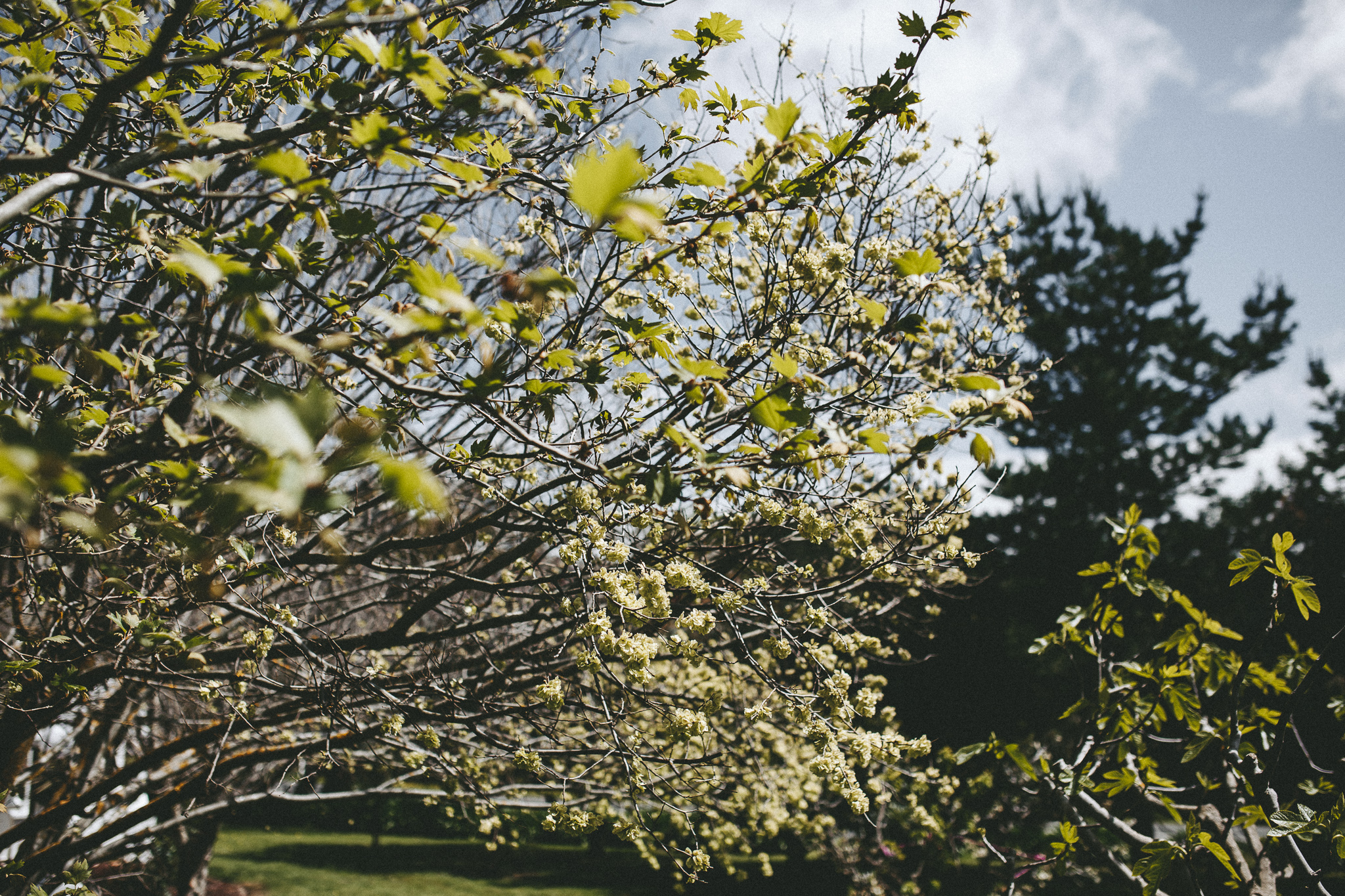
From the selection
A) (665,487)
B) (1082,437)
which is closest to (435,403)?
(665,487)

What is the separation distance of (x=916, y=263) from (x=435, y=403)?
5.19 ft

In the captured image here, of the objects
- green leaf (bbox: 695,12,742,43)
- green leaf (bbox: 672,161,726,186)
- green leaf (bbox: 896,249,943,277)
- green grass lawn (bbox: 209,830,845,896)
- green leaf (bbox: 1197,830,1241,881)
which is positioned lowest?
green grass lawn (bbox: 209,830,845,896)

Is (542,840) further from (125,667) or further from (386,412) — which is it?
(386,412)

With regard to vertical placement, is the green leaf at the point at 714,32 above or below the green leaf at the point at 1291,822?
above

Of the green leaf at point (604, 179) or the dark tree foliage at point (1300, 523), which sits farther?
the dark tree foliage at point (1300, 523)

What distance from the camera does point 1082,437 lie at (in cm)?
1471

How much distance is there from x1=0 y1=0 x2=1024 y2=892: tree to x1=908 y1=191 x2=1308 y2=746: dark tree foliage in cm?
892

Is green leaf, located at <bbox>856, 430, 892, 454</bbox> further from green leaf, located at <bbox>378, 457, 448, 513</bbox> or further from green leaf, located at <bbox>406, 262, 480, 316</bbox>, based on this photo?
green leaf, located at <bbox>378, 457, 448, 513</bbox>

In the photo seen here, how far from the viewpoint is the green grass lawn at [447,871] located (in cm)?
1323

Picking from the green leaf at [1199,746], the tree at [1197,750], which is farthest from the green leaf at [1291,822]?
the green leaf at [1199,746]

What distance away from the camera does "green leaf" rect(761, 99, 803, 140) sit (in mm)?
1800

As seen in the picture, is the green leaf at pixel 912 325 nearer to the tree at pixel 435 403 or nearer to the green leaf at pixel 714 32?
the tree at pixel 435 403

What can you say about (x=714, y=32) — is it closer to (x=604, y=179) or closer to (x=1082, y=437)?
(x=604, y=179)

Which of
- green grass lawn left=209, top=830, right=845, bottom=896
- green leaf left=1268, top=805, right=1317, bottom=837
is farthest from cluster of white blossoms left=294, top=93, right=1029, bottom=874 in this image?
green grass lawn left=209, top=830, right=845, bottom=896
